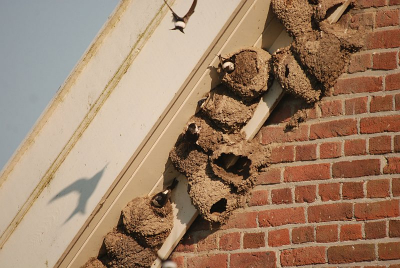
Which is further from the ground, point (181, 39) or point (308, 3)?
point (181, 39)

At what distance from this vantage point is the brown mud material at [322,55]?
5832mm

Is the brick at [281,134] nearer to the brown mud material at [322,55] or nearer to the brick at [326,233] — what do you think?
the brown mud material at [322,55]

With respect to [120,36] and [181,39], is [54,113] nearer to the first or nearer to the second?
[120,36]

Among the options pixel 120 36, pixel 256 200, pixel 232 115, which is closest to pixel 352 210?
pixel 256 200

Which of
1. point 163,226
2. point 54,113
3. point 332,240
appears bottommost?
point 332,240

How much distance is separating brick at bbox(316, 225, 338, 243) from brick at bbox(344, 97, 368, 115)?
880 millimetres

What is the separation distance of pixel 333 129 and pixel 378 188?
1.88 feet

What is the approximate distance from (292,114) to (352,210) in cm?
91

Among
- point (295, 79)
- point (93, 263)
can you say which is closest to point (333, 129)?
point (295, 79)

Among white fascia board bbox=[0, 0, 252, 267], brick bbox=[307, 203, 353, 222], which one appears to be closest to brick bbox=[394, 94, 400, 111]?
brick bbox=[307, 203, 353, 222]

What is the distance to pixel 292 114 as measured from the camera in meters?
5.97

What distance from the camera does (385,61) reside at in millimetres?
5738

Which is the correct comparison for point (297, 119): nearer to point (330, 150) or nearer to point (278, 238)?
point (330, 150)

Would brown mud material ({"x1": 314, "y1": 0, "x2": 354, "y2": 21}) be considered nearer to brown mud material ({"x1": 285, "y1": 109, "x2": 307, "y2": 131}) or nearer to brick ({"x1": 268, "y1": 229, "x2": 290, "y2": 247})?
brown mud material ({"x1": 285, "y1": 109, "x2": 307, "y2": 131})
